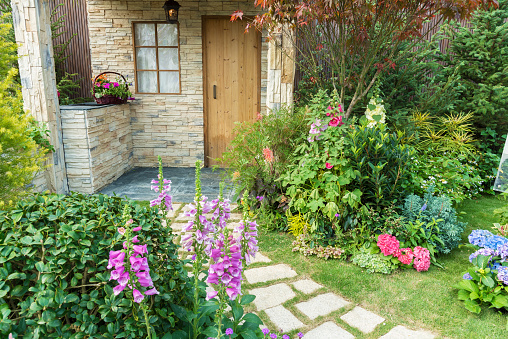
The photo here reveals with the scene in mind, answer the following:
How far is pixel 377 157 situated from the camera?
317 cm

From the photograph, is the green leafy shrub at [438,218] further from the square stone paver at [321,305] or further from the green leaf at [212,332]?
the green leaf at [212,332]

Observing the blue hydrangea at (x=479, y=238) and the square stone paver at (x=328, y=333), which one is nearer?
the square stone paver at (x=328, y=333)

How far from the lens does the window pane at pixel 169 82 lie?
5844 millimetres

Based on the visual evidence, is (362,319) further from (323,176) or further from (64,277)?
(64,277)

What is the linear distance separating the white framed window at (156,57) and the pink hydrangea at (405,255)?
168 inches

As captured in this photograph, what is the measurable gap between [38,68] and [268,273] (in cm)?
330

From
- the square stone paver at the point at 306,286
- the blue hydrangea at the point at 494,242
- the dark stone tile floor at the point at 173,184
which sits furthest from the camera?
the dark stone tile floor at the point at 173,184

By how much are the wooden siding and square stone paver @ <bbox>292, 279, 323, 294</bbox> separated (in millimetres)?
5577

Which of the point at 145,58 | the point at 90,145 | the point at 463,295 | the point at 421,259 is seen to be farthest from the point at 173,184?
the point at 463,295

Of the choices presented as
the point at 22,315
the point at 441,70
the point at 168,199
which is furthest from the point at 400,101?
the point at 22,315

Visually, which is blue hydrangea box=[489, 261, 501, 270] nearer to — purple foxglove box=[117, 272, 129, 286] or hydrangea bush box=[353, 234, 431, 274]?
hydrangea bush box=[353, 234, 431, 274]

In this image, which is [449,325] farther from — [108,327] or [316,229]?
[108,327]

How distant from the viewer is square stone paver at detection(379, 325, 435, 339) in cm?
213

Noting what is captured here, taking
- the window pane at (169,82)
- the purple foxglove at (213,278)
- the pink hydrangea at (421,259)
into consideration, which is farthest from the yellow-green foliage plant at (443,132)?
the purple foxglove at (213,278)
